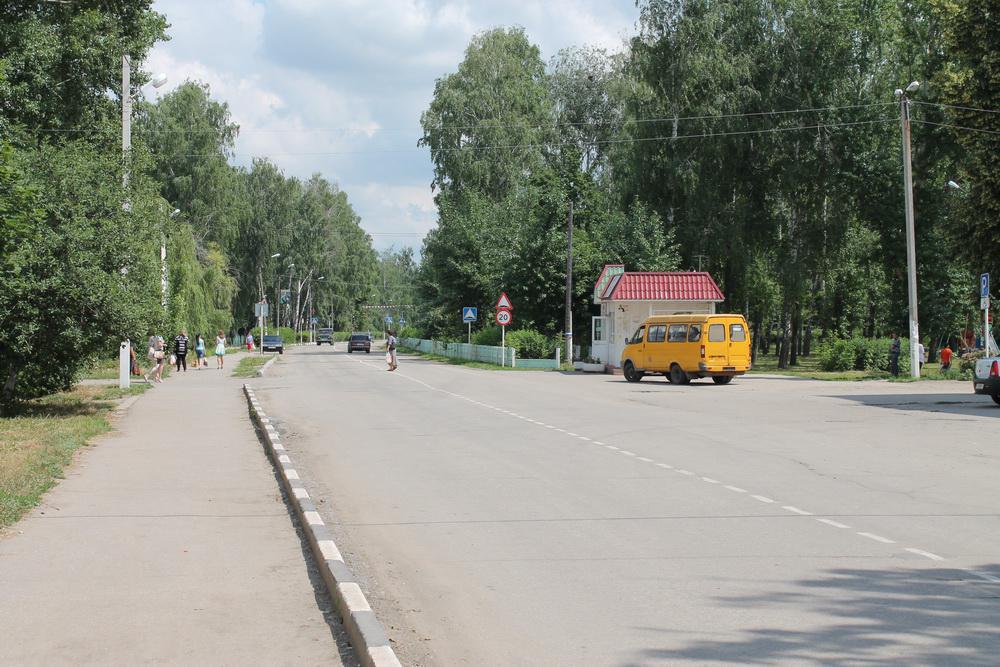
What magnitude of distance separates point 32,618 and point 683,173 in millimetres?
45993

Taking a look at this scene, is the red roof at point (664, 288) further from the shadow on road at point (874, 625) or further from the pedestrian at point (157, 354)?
the shadow on road at point (874, 625)

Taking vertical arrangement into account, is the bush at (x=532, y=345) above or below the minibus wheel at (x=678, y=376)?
above

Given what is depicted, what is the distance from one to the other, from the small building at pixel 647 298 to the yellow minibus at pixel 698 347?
20.4 ft

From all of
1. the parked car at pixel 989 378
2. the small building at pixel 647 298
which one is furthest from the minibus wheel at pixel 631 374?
the parked car at pixel 989 378

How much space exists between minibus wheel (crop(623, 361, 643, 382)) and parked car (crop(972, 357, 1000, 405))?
1306 centimetres

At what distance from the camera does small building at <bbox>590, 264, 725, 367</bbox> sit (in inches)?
1625

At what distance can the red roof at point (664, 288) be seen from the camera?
135ft

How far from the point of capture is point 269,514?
1017cm

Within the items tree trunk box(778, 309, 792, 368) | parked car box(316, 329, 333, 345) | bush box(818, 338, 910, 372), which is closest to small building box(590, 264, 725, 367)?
bush box(818, 338, 910, 372)

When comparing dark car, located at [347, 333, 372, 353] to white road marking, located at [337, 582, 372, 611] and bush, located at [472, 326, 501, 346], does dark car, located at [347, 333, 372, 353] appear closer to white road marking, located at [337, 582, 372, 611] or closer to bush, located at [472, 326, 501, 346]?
bush, located at [472, 326, 501, 346]

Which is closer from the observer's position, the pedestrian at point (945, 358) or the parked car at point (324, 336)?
the pedestrian at point (945, 358)

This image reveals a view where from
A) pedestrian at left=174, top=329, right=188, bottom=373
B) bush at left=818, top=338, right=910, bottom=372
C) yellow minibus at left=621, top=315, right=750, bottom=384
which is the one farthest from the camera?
pedestrian at left=174, top=329, right=188, bottom=373

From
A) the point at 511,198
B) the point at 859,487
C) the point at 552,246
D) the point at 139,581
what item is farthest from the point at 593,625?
the point at 511,198

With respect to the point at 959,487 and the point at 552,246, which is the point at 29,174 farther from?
the point at 552,246
